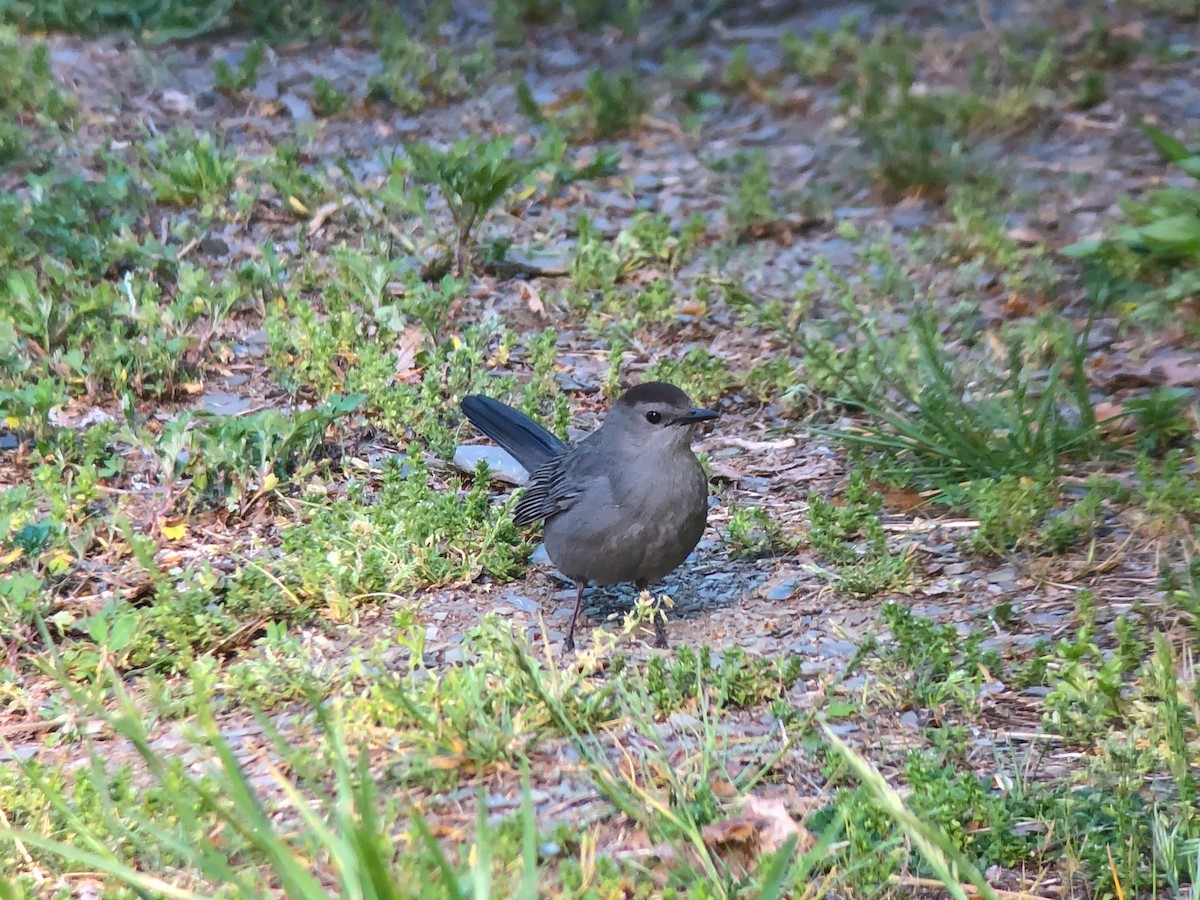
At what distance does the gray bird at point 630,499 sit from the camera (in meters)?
4.56

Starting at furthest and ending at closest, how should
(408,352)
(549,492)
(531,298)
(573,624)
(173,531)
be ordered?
(531,298) → (408,352) → (173,531) → (549,492) → (573,624)

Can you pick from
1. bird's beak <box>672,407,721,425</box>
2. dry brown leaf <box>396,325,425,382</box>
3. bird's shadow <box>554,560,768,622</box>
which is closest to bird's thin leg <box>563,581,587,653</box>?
bird's shadow <box>554,560,768,622</box>

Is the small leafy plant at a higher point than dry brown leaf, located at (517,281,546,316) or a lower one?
higher

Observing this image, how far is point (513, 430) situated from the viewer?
541cm

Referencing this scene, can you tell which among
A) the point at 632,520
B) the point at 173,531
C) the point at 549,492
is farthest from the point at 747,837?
the point at 173,531

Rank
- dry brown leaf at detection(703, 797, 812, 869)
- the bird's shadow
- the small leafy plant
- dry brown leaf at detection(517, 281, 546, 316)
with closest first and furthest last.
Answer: dry brown leaf at detection(703, 797, 812, 869) < the bird's shadow < the small leafy plant < dry brown leaf at detection(517, 281, 546, 316)

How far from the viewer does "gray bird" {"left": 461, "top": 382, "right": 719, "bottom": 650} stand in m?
4.56

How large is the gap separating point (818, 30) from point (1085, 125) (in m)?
2.01

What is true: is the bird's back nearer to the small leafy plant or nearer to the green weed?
the green weed

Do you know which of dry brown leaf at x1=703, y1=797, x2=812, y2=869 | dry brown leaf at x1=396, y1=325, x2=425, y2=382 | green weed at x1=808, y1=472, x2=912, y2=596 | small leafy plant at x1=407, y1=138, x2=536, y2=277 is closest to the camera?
dry brown leaf at x1=703, y1=797, x2=812, y2=869

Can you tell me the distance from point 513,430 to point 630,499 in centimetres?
95

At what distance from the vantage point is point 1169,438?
5.27 metres

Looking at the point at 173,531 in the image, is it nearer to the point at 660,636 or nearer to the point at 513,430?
the point at 513,430

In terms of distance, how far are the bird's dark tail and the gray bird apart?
38 cm
